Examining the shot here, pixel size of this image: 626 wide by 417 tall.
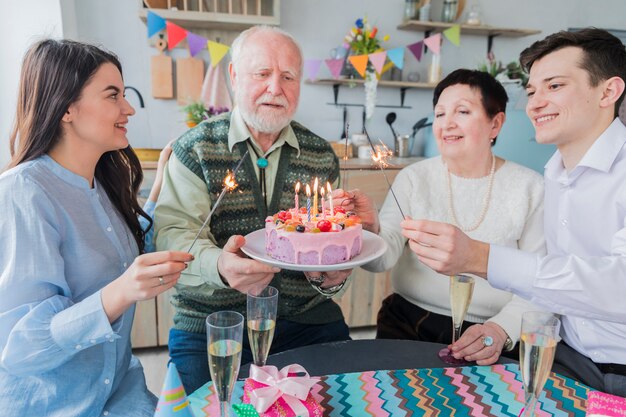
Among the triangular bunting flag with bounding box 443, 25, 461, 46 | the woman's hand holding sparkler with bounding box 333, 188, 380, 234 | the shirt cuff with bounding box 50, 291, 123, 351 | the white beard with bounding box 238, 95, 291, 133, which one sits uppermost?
the triangular bunting flag with bounding box 443, 25, 461, 46

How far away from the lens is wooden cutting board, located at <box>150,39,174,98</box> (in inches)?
133

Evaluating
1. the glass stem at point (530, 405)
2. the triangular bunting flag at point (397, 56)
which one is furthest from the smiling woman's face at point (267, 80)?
the triangular bunting flag at point (397, 56)

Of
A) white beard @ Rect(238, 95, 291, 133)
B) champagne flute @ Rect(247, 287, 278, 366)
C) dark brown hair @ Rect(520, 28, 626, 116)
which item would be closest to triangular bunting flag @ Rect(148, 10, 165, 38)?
white beard @ Rect(238, 95, 291, 133)

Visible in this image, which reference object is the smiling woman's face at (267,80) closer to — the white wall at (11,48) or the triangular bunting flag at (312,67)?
the white wall at (11,48)

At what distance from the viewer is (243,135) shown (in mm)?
1728

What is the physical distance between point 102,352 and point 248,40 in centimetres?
116

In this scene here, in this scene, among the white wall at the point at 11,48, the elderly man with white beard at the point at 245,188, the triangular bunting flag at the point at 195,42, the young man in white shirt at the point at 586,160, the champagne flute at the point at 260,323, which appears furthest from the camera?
the triangular bunting flag at the point at 195,42

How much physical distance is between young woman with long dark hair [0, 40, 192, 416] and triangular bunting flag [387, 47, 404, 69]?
269cm

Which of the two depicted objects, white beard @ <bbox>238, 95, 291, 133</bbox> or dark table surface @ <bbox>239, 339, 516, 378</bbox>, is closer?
dark table surface @ <bbox>239, 339, 516, 378</bbox>

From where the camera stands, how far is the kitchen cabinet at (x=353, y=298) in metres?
2.80

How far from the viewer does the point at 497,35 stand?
3998 millimetres

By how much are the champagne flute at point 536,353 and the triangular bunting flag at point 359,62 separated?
116 inches

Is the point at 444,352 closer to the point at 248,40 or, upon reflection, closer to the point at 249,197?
the point at 249,197

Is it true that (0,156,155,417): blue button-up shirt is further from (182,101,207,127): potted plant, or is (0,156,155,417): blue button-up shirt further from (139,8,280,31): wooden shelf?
(139,8,280,31): wooden shelf
